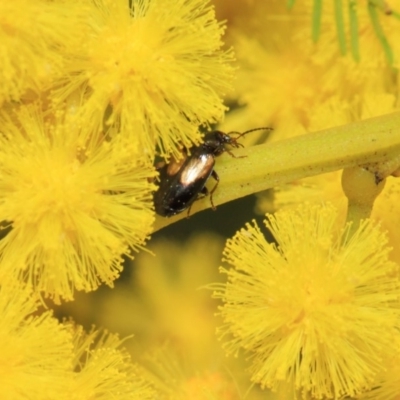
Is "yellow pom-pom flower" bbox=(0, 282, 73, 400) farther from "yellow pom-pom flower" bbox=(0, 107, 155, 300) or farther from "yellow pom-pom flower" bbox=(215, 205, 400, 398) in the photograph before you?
"yellow pom-pom flower" bbox=(215, 205, 400, 398)

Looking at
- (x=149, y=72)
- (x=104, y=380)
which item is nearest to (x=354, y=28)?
(x=149, y=72)

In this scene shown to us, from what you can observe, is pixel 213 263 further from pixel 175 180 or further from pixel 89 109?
pixel 89 109

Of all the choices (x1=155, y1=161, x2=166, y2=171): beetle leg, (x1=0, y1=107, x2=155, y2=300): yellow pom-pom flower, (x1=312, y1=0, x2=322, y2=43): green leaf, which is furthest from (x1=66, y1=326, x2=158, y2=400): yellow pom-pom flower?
(x1=312, y1=0, x2=322, y2=43): green leaf

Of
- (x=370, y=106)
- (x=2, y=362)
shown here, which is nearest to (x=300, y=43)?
(x=370, y=106)

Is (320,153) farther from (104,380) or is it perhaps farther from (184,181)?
(104,380)

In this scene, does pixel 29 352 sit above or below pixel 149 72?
below

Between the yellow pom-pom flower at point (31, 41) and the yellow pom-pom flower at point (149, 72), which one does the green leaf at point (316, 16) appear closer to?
the yellow pom-pom flower at point (149, 72)
